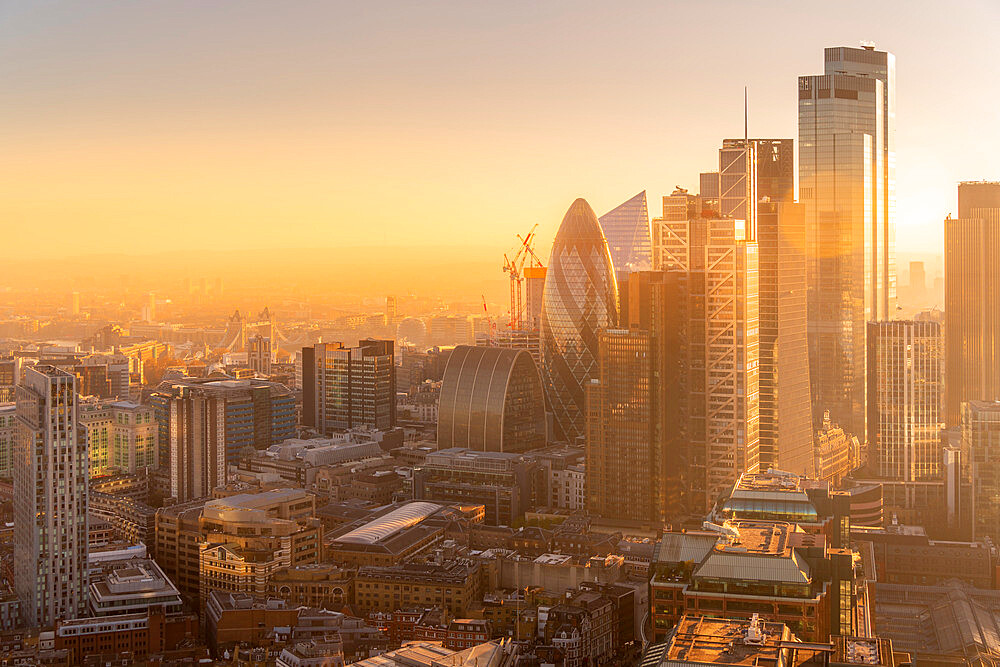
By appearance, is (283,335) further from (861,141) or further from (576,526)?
(861,141)

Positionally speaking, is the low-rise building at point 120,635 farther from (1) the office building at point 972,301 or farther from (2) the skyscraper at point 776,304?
(1) the office building at point 972,301

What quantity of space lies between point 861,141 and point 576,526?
19710mm

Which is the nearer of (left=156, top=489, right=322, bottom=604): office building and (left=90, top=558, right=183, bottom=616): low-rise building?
(left=90, top=558, right=183, bottom=616): low-rise building

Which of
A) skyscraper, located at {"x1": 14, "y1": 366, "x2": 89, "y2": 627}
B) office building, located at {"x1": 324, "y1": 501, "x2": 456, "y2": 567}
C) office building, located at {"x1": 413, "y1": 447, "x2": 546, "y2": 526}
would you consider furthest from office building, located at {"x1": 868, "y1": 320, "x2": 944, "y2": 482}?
skyscraper, located at {"x1": 14, "y1": 366, "x2": 89, "y2": 627}

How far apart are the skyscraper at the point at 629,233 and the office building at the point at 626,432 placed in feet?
39.6

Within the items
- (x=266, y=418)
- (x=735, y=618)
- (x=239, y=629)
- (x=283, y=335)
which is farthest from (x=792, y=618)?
(x=283, y=335)

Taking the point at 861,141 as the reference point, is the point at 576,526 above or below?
below

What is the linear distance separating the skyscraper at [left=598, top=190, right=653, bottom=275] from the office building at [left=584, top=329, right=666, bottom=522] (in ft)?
39.6

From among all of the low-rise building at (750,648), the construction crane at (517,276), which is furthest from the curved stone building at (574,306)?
the low-rise building at (750,648)

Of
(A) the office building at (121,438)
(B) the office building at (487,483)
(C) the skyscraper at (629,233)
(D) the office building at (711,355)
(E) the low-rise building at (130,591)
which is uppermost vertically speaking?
(C) the skyscraper at (629,233)

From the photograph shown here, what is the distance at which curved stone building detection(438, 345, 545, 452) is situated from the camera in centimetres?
2678

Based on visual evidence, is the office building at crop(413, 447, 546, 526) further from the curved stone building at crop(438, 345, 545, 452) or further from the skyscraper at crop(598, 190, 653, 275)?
the skyscraper at crop(598, 190, 653, 275)

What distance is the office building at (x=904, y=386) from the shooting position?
2802 centimetres

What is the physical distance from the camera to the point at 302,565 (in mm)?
17422
